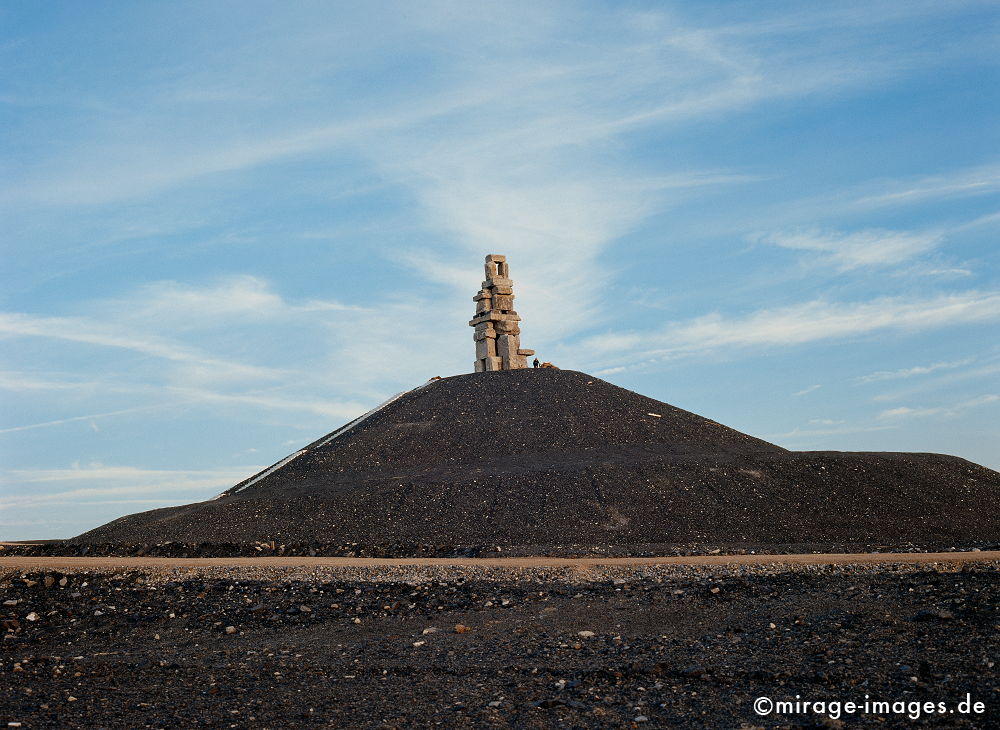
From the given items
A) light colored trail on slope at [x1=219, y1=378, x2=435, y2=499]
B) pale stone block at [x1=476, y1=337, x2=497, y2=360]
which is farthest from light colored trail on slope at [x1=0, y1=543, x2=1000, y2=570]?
pale stone block at [x1=476, y1=337, x2=497, y2=360]

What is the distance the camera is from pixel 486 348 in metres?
34.5

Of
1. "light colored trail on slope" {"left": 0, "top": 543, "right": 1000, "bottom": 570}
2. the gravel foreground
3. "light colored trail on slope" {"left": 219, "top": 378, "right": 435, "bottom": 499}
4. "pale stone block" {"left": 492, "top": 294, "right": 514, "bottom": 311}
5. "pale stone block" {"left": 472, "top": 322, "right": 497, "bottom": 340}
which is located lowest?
the gravel foreground

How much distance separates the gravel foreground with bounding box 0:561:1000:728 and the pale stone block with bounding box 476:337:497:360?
20.7m

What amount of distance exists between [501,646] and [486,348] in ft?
81.6

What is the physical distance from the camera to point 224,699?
28.6 feet

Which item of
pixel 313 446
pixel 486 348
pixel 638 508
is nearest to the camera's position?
pixel 638 508

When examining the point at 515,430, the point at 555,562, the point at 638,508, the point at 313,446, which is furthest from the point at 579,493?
the point at 313,446

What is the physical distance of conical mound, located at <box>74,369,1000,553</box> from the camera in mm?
20516

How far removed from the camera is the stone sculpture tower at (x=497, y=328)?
113 ft

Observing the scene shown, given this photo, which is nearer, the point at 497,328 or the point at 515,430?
the point at 515,430

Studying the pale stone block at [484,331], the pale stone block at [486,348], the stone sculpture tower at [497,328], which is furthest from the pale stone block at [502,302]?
the pale stone block at [486,348]

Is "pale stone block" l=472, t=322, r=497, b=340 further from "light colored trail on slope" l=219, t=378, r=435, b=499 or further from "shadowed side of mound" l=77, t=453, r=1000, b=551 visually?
"shadowed side of mound" l=77, t=453, r=1000, b=551

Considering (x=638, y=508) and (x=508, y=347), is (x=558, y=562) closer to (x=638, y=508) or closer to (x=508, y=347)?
(x=638, y=508)

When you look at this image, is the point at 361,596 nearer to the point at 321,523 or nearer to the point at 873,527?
the point at 321,523
